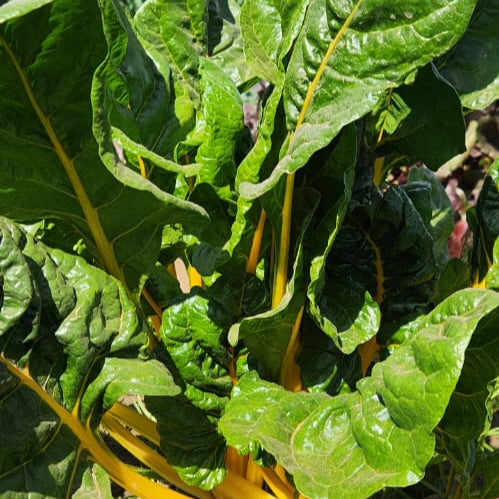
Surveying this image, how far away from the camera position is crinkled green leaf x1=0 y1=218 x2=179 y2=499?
100 centimetres

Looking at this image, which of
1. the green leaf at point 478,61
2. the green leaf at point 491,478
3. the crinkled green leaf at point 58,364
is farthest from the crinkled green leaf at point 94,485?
the green leaf at point 478,61

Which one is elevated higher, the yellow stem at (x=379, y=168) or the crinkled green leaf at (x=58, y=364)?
the crinkled green leaf at (x=58, y=364)

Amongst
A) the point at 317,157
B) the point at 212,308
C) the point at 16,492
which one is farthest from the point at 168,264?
the point at 16,492

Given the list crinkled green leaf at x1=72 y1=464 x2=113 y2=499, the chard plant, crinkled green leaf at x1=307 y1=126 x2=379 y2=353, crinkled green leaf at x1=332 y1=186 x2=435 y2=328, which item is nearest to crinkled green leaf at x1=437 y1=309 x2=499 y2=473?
the chard plant

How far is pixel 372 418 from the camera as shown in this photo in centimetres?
102

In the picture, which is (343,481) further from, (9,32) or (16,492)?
(9,32)

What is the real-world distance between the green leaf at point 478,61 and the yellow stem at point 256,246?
467mm

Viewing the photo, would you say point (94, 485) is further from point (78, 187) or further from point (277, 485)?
point (78, 187)

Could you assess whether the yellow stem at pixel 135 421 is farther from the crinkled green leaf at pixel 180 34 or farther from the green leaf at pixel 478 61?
the green leaf at pixel 478 61

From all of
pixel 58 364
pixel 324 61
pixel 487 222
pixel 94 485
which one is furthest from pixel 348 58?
pixel 94 485

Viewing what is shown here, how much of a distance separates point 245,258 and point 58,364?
0.34 metres

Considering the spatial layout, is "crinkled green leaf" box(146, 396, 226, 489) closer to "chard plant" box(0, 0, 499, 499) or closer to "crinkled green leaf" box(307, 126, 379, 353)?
"chard plant" box(0, 0, 499, 499)

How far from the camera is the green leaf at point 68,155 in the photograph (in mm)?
959

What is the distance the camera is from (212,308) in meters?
1.20
